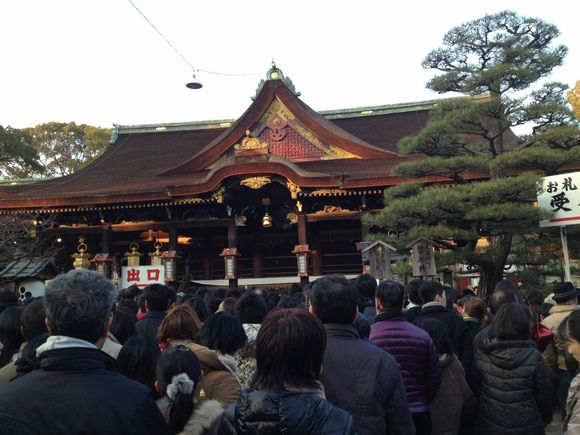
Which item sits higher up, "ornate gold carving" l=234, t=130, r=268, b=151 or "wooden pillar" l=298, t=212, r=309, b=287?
"ornate gold carving" l=234, t=130, r=268, b=151

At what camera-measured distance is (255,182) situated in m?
14.0

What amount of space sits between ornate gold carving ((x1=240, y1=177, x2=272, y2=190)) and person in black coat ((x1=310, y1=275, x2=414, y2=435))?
11403 mm

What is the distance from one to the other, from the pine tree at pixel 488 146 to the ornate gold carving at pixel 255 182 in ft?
14.6

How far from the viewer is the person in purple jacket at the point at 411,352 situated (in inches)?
125

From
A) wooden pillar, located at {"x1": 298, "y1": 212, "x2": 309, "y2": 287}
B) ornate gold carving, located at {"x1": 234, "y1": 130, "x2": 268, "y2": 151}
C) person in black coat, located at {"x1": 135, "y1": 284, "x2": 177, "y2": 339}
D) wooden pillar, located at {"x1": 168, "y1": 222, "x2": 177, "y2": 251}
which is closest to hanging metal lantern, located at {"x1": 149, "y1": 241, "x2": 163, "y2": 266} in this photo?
wooden pillar, located at {"x1": 168, "y1": 222, "x2": 177, "y2": 251}

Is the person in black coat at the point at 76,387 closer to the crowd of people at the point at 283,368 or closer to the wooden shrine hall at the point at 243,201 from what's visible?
the crowd of people at the point at 283,368

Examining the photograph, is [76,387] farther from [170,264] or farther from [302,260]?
[170,264]

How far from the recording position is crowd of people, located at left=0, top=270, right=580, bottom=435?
167 centimetres

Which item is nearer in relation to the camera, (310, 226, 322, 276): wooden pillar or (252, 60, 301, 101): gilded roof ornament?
(310, 226, 322, 276): wooden pillar

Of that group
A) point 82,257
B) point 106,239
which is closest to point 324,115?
point 106,239

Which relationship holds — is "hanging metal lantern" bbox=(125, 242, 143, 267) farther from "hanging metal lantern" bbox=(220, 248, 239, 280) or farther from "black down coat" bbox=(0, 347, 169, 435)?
"black down coat" bbox=(0, 347, 169, 435)

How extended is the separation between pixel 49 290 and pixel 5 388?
39 cm

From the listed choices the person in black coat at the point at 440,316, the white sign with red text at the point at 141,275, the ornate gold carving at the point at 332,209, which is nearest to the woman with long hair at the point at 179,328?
the person in black coat at the point at 440,316

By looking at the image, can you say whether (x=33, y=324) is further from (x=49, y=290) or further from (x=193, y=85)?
(x=193, y=85)
